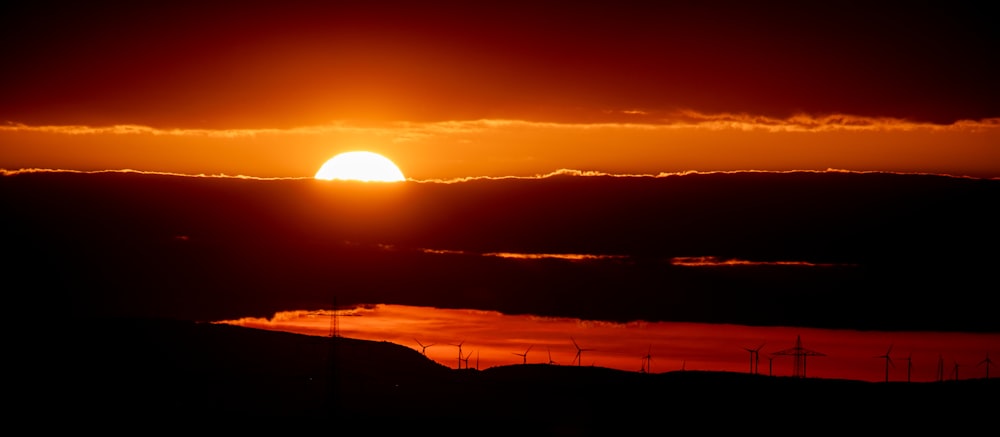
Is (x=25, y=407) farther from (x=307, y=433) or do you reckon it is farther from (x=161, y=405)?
(x=307, y=433)

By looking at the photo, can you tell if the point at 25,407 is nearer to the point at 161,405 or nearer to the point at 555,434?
the point at 161,405

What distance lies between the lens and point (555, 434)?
178m

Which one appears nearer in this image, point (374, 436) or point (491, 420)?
point (374, 436)

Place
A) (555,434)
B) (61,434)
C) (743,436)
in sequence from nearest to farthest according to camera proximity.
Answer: (61,434)
(555,434)
(743,436)

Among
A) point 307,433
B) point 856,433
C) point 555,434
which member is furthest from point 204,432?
point 856,433

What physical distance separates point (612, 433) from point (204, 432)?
53.4 metres

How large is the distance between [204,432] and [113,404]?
35840mm

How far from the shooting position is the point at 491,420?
196625 millimetres

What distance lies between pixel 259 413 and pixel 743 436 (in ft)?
221

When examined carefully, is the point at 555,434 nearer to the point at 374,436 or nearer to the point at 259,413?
the point at 374,436

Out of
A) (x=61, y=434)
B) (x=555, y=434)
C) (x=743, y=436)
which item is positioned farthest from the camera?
(x=743, y=436)

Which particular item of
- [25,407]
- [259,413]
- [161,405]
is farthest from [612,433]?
[25,407]

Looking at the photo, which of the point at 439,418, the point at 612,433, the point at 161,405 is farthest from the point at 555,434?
the point at 161,405

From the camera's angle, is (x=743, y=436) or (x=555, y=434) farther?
(x=743, y=436)
